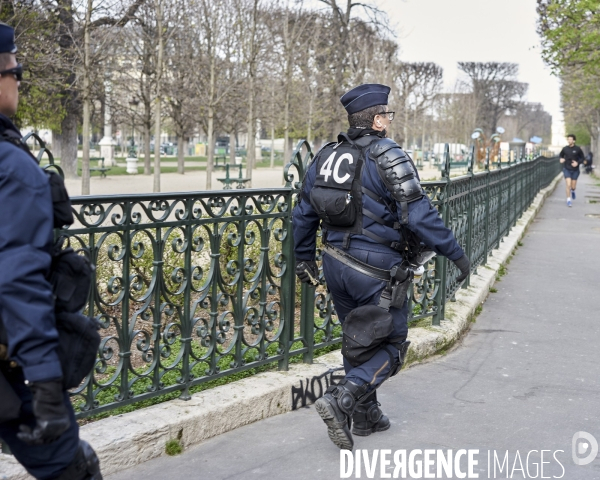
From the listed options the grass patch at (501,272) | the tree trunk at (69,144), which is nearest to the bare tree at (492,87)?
the tree trunk at (69,144)

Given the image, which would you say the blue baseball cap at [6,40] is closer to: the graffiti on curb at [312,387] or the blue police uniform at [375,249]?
the blue police uniform at [375,249]

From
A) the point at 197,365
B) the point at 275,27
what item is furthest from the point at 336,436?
the point at 275,27

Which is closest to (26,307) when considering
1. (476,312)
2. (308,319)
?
(308,319)

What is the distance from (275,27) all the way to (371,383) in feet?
112

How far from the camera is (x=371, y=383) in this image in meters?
4.45

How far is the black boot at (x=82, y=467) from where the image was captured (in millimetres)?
2652

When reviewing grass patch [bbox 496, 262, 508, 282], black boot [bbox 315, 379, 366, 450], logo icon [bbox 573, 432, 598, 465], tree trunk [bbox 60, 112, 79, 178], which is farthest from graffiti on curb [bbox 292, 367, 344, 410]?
tree trunk [bbox 60, 112, 79, 178]

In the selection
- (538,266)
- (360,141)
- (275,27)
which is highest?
(275,27)

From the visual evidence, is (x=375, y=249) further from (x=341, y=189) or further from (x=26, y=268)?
(x=26, y=268)

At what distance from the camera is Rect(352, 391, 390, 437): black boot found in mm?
4711

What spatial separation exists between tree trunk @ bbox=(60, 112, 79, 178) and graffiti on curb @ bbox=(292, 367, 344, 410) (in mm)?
30513

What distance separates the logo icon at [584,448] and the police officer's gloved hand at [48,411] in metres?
2.90

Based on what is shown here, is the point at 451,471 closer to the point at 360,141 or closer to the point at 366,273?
the point at 366,273

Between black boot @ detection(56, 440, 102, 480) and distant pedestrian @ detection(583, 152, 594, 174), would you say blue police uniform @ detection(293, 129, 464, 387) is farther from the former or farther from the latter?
distant pedestrian @ detection(583, 152, 594, 174)
